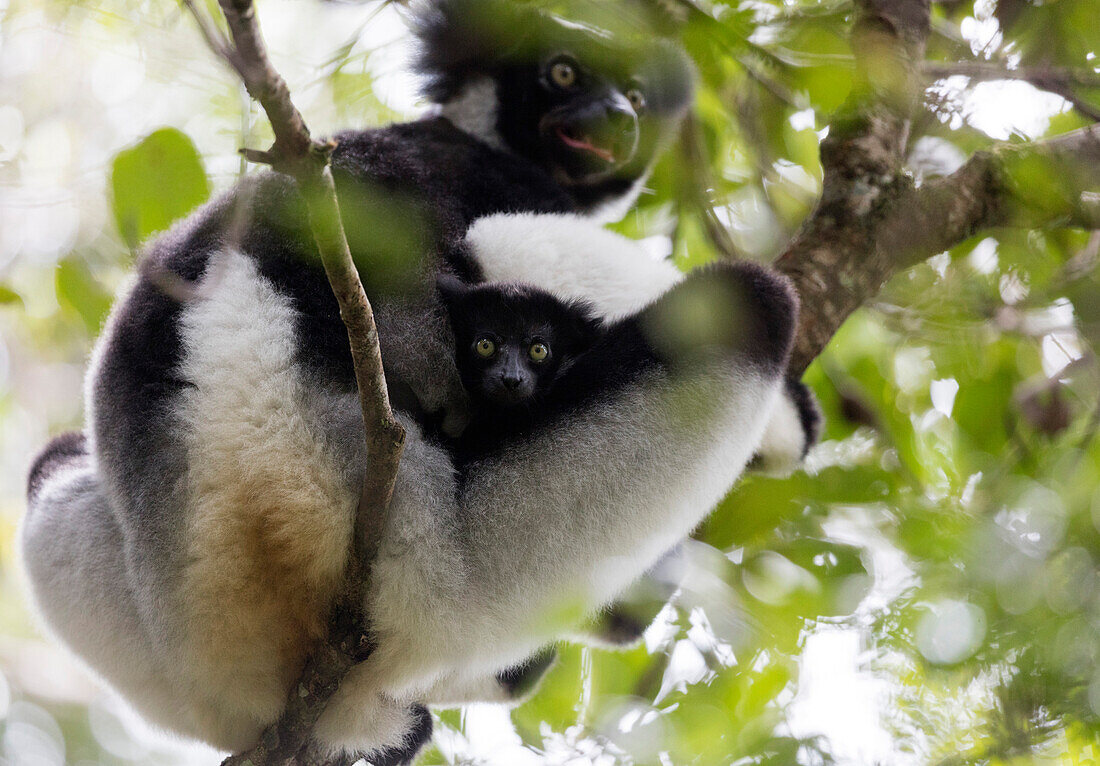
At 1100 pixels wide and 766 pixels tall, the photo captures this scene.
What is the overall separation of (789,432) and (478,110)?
6.56 ft

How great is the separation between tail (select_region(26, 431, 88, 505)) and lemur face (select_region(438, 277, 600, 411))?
1523 millimetres

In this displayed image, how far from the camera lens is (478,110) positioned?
3.88 meters

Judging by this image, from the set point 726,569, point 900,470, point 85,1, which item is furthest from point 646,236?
point 85,1

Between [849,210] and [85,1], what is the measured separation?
2.42 m

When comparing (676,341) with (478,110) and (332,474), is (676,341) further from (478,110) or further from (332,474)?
(478,110)

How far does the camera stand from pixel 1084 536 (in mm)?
2658

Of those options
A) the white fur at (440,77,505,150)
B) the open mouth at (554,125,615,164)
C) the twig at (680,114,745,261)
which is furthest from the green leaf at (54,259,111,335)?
the twig at (680,114,745,261)

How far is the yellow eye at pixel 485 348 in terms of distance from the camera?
2469 mm

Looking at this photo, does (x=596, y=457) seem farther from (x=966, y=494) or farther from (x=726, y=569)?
(x=966, y=494)

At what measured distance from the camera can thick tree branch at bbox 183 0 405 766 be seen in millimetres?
1136

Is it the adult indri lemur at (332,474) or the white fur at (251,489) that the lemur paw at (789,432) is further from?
the white fur at (251,489)

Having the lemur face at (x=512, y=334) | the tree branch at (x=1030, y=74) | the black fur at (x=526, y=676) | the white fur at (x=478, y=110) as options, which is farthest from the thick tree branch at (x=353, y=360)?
the tree branch at (x=1030, y=74)

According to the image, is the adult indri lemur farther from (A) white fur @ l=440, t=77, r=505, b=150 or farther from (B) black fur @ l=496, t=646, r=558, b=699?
(A) white fur @ l=440, t=77, r=505, b=150

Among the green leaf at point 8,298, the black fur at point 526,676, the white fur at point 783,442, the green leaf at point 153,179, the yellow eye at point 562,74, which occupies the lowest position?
the black fur at point 526,676
